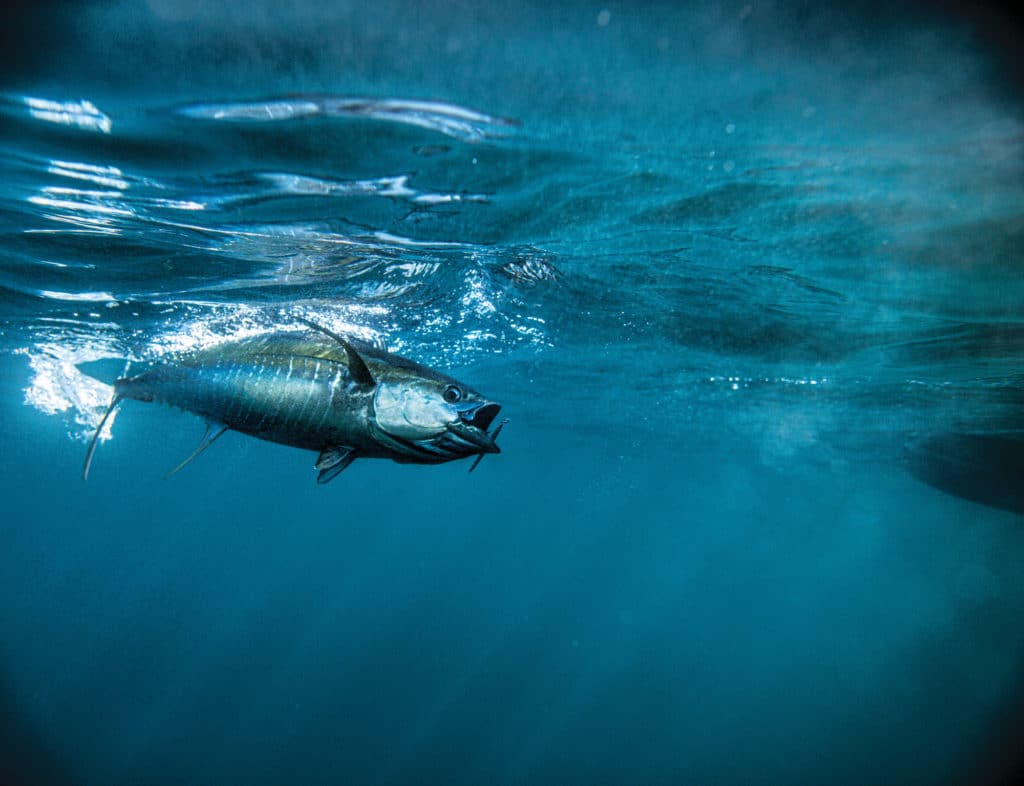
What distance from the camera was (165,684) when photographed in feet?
157

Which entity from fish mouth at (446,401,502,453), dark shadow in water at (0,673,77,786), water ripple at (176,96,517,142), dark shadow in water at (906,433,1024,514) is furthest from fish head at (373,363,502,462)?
dark shadow in water at (0,673,77,786)

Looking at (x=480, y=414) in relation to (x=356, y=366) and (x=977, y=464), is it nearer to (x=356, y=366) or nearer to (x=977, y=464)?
(x=356, y=366)

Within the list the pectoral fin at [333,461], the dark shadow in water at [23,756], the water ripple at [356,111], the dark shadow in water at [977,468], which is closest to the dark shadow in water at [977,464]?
the dark shadow in water at [977,468]

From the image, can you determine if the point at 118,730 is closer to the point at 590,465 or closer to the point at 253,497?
the point at 590,465

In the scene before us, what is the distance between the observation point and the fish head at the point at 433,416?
9.53 feet

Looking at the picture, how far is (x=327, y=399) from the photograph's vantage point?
10.4 feet

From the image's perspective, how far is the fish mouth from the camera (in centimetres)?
287

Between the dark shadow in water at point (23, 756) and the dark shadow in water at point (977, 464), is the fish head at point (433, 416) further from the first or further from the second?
the dark shadow in water at point (23, 756)

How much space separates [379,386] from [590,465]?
42.2 metres

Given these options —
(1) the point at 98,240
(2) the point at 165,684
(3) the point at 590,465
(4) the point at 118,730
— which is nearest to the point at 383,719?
(4) the point at 118,730

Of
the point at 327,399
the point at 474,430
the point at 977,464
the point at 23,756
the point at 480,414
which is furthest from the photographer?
the point at 23,756

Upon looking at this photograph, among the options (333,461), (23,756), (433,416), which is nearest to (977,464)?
(433,416)

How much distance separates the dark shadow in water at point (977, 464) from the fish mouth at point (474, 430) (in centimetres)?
2506

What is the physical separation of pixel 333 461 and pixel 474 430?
0.90 meters
